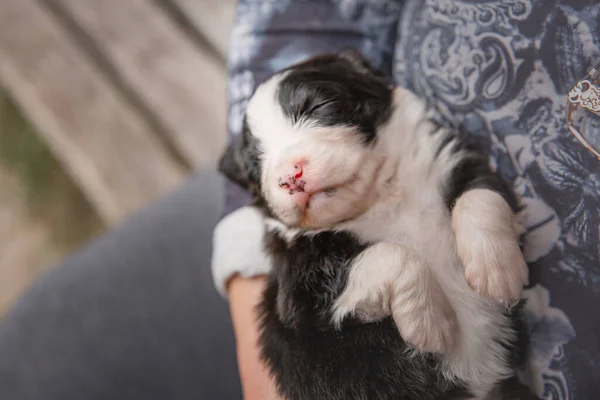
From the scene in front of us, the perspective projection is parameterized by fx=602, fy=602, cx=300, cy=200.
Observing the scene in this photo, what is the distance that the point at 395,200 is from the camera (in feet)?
3.87

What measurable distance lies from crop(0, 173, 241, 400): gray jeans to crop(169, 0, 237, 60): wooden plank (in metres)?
1.44

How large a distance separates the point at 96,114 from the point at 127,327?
1.81 m

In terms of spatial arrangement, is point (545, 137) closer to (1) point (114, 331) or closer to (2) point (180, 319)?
(2) point (180, 319)

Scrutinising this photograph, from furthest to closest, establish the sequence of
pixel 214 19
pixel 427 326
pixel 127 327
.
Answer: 1. pixel 214 19
2. pixel 127 327
3. pixel 427 326

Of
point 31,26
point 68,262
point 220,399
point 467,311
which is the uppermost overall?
point 31,26

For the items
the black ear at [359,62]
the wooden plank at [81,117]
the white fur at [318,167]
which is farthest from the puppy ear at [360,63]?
the wooden plank at [81,117]

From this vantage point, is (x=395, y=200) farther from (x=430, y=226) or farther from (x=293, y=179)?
(x=293, y=179)

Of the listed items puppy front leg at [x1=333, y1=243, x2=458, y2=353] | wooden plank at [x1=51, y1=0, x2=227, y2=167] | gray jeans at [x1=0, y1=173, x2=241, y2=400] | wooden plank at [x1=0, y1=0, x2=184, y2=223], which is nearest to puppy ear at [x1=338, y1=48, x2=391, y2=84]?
puppy front leg at [x1=333, y1=243, x2=458, y2=353]

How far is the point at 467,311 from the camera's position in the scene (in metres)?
1.09

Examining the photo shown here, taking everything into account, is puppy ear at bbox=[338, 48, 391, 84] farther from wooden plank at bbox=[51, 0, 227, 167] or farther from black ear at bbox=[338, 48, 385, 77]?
wooden plank at bbox=[51, 0, 227, 167]

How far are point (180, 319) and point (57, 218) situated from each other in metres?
1.76

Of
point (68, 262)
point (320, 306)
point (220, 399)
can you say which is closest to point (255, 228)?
point (320, 306)

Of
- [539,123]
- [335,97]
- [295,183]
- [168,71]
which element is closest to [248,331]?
[295,183]

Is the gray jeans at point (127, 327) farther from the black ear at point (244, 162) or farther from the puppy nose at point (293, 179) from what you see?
the puppy nose at point (293, 179)
